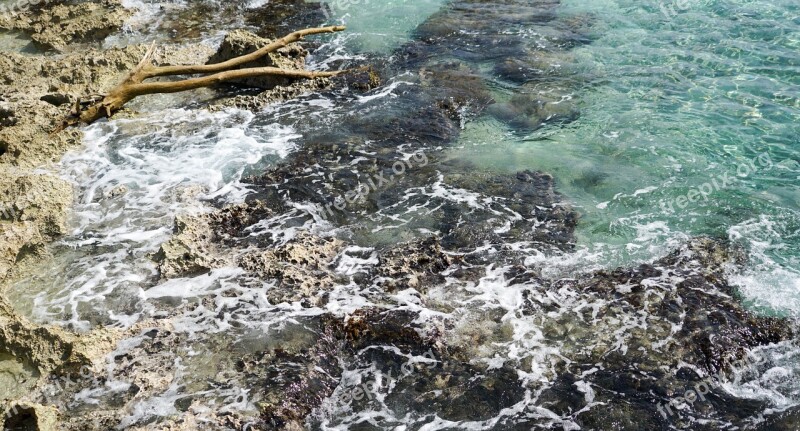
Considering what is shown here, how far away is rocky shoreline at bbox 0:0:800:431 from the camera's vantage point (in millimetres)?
5059

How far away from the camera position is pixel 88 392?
523 centimetres

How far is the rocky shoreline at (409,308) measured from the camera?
5.06 meters

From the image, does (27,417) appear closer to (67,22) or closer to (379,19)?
(67,22)

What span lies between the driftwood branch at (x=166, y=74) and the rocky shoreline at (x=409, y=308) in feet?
1.61

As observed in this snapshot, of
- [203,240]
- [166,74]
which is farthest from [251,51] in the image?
[203,240]

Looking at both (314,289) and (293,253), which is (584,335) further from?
(293,253)

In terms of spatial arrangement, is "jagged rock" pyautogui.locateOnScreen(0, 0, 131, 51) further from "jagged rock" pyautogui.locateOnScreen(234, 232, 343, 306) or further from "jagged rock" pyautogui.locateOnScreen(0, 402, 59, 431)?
"jagged rock" pyautogui.locateOnScreen(0, 402, 59, 431)

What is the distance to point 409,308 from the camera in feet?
19.5

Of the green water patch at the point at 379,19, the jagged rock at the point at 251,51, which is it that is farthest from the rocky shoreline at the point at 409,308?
the green water patch at the point at 379,19

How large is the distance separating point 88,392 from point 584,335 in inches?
171

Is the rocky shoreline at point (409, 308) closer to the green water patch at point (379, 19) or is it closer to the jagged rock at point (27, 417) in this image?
the jagged rock at point (27, 417)

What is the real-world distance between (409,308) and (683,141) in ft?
15.8

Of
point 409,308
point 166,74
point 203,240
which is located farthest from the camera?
point 166,74

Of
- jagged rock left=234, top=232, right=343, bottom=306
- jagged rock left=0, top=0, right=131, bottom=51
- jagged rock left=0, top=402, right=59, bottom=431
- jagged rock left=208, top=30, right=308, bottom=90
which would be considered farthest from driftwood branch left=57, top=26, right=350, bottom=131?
jagged rock left=0, top=402, right=59, bottom=431
